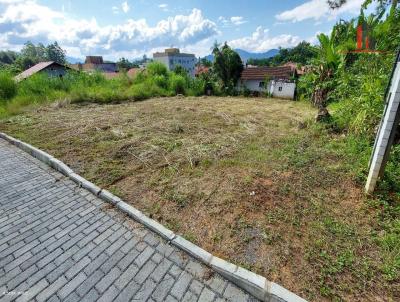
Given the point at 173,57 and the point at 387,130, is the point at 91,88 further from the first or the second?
the point at 173,57

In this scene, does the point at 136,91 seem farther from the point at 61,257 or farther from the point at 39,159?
the point at 61,257

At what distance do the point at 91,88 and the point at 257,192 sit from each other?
→ 12.2m

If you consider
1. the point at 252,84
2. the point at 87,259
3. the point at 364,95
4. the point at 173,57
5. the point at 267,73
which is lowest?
the point at 87,259

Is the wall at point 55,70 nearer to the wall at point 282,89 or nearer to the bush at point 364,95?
the wall at point 282,89

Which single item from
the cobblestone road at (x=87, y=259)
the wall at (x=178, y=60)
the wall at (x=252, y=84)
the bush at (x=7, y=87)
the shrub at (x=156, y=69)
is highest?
the wall at (x=178, y=60)

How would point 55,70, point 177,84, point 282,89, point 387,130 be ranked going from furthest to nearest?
point 55,70 < point 282,89 < point 177,84 < point 387,130

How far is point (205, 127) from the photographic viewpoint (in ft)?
25.0

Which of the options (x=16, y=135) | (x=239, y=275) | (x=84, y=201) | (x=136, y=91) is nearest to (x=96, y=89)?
(x=136, y=91)

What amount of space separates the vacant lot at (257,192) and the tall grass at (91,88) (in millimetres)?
3321

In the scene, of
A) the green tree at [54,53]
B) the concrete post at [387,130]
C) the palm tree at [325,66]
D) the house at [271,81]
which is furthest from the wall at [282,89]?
the green tree at [54,53]

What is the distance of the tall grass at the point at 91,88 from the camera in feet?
32.9

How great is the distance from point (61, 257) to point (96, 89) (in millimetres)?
11998

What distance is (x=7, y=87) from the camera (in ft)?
33.1

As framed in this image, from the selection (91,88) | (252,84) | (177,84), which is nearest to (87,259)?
(91,88)
